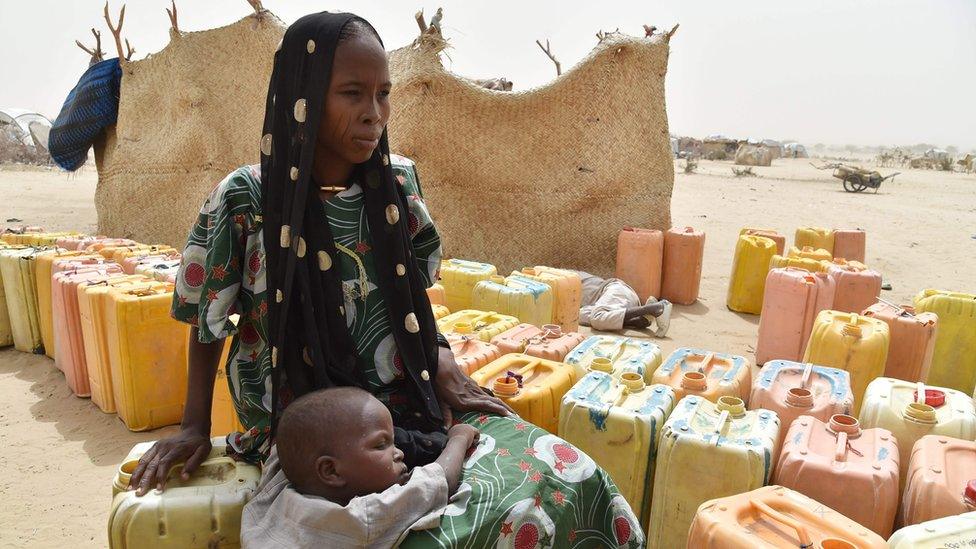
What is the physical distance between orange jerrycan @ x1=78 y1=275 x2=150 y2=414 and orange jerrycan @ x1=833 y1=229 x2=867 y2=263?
641 cm

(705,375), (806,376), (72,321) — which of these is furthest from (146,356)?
(806,376)

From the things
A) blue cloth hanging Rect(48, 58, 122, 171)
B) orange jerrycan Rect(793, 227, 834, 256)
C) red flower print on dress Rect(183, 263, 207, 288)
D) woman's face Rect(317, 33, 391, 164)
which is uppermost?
blue cloth hanging Rect(48, 58, 122, 171)

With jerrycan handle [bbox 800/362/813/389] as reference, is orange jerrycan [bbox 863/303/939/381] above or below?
below

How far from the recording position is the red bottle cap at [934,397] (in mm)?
2426

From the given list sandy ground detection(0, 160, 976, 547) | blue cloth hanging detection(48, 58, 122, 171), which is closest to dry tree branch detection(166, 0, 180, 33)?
blue cloth hanging detection(48, 58, 122, 171)

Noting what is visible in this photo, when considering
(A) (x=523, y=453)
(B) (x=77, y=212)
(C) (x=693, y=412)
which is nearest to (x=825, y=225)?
(C) (x=693, y=412)

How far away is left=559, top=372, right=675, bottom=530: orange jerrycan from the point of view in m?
2.20

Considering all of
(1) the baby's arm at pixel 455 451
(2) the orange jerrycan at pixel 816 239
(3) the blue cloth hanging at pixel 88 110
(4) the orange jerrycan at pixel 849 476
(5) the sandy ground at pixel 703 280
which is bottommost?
(5) the sandy ground at pixel 703 280

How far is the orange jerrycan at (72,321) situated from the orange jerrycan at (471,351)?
2.29m

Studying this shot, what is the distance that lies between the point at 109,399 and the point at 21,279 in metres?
1.61

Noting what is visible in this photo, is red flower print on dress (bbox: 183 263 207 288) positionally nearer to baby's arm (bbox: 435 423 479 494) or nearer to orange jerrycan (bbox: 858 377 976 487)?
baby's arm (bbox: 435 423 479 494)

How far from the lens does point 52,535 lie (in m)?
2.58

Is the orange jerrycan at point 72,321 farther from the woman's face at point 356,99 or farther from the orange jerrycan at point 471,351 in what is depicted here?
the woman's face at point 356,99

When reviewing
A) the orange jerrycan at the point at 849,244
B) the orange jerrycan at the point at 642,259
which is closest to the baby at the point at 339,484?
the orange jerrycan at the point at 642,259
